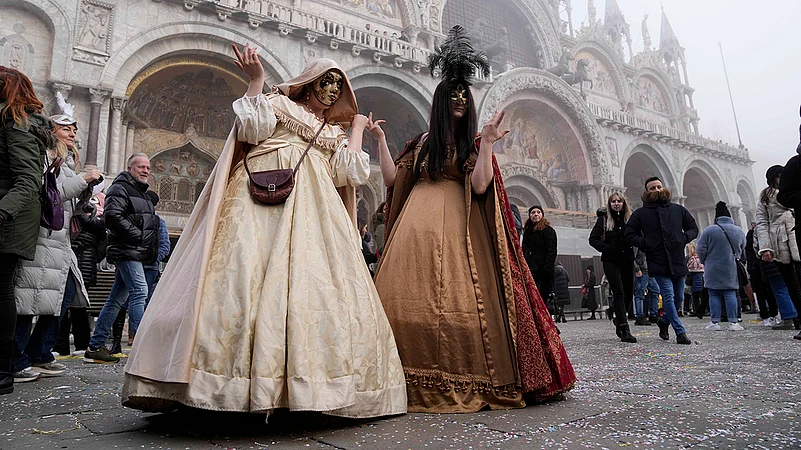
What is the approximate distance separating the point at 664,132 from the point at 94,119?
824 inches

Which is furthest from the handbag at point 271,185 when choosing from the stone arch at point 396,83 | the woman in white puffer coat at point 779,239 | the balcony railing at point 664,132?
the balcony railing at point 664,132

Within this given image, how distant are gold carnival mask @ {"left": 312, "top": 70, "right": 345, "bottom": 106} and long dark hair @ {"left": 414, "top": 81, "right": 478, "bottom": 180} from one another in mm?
516

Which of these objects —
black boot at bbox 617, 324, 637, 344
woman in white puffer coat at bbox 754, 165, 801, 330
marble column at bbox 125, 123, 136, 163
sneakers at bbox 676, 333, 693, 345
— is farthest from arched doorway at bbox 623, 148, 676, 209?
marble column at bbox 125, 123, 136, 163

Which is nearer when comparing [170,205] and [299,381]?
[299,381]

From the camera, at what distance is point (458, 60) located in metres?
2.62

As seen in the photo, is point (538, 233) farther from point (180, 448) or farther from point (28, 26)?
point (28, 26)

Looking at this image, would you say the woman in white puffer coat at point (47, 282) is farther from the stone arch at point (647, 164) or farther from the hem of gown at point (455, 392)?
the stone arch at point (647, 164)

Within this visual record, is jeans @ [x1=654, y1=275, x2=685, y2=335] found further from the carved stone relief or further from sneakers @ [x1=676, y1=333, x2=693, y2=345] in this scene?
the carved stone relief

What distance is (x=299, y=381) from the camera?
64.4 inches

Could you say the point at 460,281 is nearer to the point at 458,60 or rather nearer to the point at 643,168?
the point at 458,60

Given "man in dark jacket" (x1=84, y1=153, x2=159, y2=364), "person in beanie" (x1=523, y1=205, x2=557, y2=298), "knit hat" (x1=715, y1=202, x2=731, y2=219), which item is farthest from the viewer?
"knit hat" (x1=715, y1=202, x2=731, y2=219)

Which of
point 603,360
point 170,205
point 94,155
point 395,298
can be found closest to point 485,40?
point 170,205

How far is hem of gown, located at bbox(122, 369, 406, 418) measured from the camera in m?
1.61

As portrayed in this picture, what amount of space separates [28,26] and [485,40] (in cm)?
1481
